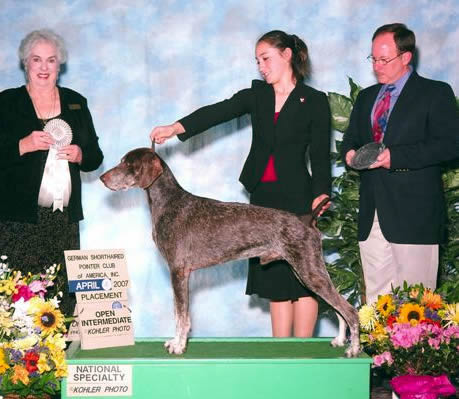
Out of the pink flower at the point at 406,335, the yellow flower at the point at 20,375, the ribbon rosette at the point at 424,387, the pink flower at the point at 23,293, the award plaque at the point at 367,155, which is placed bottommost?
the ribbon rosette at the point at 424,387

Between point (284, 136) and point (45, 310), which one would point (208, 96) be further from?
point (45, 310)

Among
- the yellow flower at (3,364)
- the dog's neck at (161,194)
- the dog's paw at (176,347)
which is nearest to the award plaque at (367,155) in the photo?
the dog's neck at (161,194)

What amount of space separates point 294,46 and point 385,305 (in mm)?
1449

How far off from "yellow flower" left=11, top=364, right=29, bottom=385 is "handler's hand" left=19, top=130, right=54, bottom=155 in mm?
1202

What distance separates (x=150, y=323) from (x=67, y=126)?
2.00 m

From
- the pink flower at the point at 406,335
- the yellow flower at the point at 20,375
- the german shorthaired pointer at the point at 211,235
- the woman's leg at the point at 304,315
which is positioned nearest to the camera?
the yellow flower at the point at 20,375

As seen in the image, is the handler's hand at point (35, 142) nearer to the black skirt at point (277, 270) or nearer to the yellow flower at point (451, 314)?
the black skirt at point (277, 270)

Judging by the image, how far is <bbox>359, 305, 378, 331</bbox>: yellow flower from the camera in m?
3.82

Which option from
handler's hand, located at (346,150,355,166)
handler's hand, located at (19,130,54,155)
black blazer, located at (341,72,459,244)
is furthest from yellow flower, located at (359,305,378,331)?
handler's hand, located at (19,130,54,155)

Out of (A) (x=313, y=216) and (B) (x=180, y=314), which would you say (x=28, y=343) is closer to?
(B) (x=180, y=314)

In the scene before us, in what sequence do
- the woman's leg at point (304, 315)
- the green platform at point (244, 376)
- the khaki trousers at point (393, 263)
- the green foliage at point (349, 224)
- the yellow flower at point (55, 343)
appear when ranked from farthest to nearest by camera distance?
the green foliage at point (349, 224) → the woman's leg at point (304, 315) → the khaki trousers at point (393, 263) → the green platform at point (244, 376) → the yellow flower at point (55, 343)

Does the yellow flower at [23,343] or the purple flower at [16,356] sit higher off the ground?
the yellow flower at [23,343]

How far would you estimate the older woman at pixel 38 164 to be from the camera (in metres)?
4.07

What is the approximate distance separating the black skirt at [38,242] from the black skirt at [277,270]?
107cm
